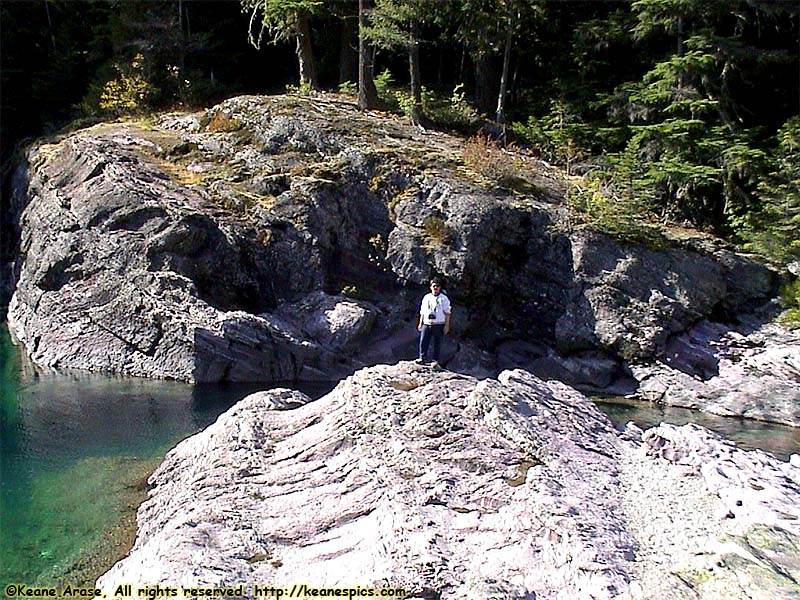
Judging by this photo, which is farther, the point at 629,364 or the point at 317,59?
the point at 317,59

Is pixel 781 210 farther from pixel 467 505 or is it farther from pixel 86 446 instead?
pixel 86 446

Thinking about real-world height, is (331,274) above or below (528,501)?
below

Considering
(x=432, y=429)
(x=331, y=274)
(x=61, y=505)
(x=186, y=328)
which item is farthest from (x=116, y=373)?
(x=432, y=429)

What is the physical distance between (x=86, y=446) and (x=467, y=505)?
31.9 feet

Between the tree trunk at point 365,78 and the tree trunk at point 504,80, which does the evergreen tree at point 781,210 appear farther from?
the tree trunk at point 365,78

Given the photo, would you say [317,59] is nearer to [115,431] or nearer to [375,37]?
[375,37]

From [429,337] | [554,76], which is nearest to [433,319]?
[429,337]

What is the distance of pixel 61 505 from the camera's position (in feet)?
42.1

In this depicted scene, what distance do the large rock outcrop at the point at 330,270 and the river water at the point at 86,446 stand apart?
62.2 inches

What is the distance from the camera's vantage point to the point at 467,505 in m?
9.26

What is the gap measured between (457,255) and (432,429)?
45.3 ft

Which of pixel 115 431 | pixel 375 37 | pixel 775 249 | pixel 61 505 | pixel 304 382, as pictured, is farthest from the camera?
pixel 375 37

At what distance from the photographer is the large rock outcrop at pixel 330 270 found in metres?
22.8

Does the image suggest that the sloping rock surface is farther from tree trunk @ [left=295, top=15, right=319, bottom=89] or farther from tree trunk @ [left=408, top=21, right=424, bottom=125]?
tree trunk @ [left=295, top=15, right=319, bottom=89]
